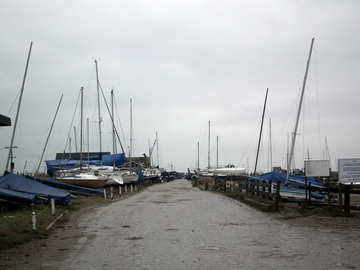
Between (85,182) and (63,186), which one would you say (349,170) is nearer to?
(63,186)

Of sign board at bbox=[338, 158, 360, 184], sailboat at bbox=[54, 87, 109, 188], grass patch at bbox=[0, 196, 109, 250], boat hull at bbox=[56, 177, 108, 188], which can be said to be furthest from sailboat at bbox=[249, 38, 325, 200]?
sailboat at bbox=[54, 87, 109, 188]

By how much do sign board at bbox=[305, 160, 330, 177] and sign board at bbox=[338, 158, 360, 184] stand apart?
146cm

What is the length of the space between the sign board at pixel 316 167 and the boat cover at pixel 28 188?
13039 mm

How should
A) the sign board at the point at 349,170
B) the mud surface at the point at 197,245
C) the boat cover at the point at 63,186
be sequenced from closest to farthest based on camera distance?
1. the mud surface at the point at 197,245
2. the sign board at the point at 349,170
3. the boat cover at the point at 63,186

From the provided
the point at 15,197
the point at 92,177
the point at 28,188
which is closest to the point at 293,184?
the point at 28,188

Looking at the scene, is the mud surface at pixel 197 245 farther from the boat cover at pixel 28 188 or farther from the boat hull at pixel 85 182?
the boat hull at pixel 85 182

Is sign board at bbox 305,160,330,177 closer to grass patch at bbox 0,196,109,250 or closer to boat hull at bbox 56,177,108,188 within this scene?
grass patch at bbox 0,196,109,250

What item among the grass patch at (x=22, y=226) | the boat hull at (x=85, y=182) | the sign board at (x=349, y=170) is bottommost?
the grass patch at (x=22, y=226)

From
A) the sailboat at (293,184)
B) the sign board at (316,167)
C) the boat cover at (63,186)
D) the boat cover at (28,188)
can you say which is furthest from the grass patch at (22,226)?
the sailboat at (293,184)

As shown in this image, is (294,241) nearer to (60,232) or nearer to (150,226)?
(150,226)

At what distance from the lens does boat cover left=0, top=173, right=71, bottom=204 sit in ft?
75.2

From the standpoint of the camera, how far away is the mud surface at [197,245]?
9312 millimetres

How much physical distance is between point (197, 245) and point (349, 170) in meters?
10.7

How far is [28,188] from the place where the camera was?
2331 centimetres
